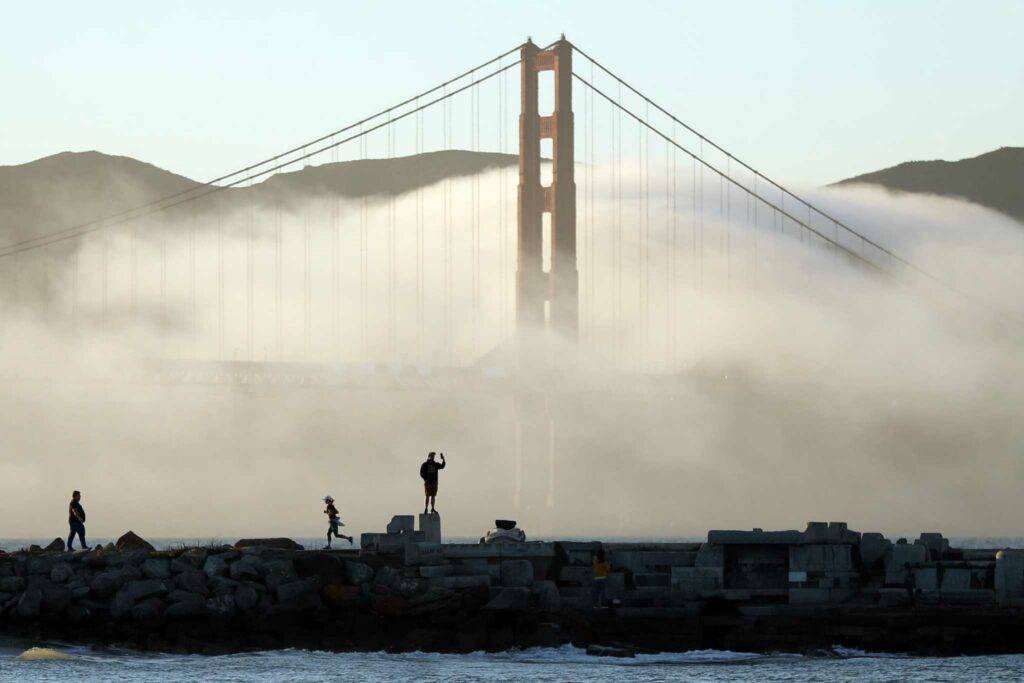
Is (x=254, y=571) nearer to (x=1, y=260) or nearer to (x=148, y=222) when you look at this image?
(x=148, y=222)

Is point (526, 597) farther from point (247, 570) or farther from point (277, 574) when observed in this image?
point (247, 570)

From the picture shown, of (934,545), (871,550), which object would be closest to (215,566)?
(871,550)

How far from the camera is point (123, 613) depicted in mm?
27656

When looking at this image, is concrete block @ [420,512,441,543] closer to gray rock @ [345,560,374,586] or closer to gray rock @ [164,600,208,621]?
gray rock @ [345,560,374,586]

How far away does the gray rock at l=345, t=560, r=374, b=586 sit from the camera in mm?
27641

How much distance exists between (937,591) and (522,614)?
5.25 meters

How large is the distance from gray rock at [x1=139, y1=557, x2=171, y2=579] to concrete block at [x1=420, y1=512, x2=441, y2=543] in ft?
10.9

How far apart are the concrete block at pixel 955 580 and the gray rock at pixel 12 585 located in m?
11.6

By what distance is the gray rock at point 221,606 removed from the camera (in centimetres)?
2753

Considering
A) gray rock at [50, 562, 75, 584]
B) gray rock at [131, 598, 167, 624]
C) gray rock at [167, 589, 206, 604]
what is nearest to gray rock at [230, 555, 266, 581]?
gray rock at [167, 589, 206, 604]

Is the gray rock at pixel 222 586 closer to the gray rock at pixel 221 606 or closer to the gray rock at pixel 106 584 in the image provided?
the gray rock at pixel 221 606

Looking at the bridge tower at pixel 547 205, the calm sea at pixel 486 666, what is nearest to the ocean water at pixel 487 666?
the calm sea at pixel 486 666

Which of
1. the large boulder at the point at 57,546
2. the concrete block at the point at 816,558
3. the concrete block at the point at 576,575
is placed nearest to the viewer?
the concrete block at the point at 816,558

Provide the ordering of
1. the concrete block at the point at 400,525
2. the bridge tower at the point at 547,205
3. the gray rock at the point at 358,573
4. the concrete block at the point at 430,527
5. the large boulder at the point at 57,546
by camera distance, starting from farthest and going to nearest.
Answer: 1. the bridge tower at the point at 547,205
2. the large boulder at the point at 57,546
3. the concrete block at the point at 400,525
4. the concrete block at the point at 430,527
5. the gray rock at the point at 358,573
